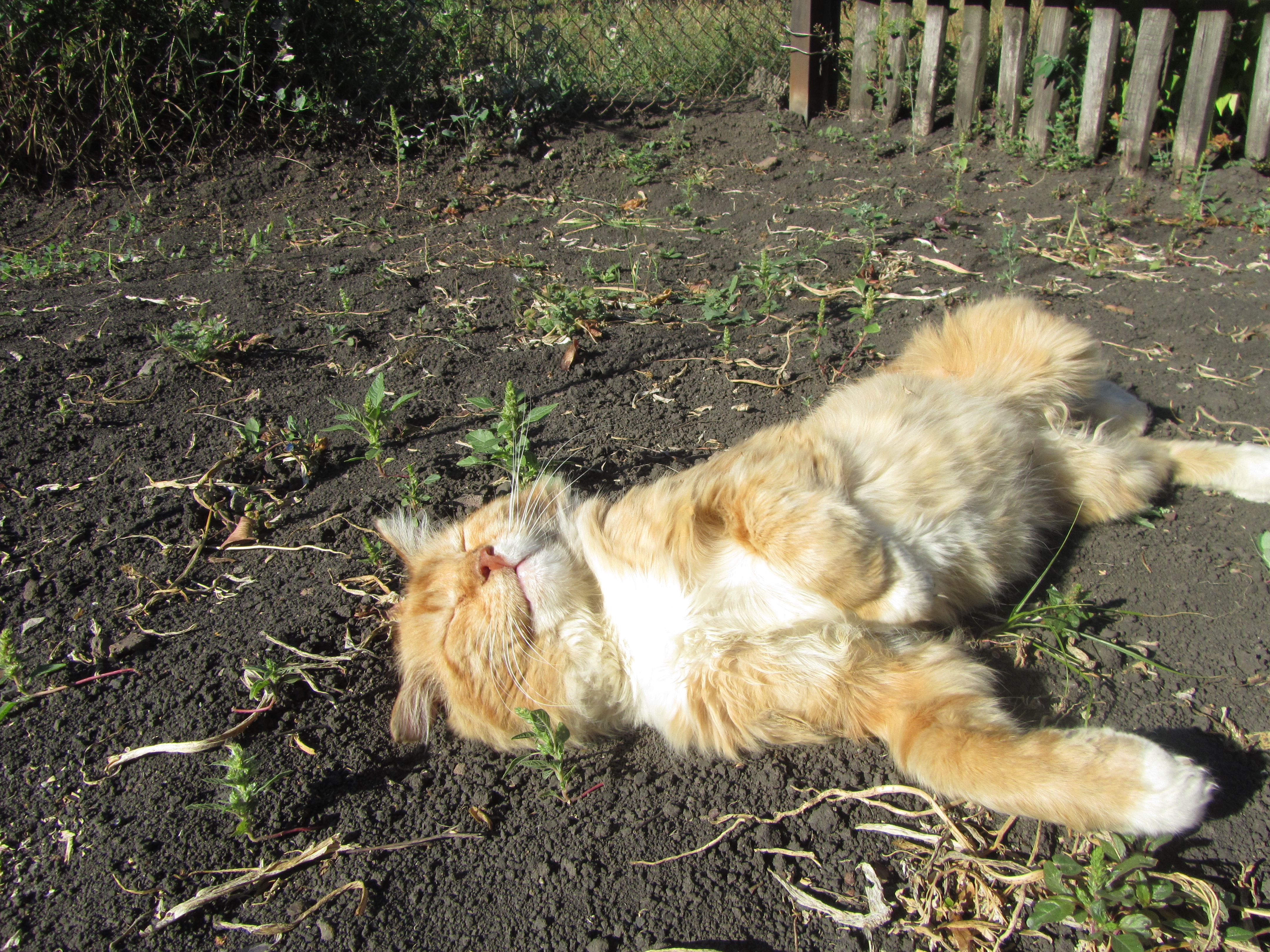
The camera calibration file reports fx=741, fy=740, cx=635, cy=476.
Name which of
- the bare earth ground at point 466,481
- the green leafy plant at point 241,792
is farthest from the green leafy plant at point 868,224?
the green leafy plant at point 241,792

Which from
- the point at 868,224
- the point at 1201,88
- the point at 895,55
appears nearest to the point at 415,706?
the point at 868,224

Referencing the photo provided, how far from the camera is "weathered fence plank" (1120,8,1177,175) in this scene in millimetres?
4965

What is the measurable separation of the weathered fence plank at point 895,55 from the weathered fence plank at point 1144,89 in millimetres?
1687

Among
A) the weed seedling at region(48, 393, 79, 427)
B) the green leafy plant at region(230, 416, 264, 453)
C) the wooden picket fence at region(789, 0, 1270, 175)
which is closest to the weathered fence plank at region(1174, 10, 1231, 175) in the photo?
the wooden picket fence at region(789, 0, 1270, 175)

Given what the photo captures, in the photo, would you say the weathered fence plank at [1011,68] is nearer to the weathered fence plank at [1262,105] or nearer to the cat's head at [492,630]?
the weathered fence plank at [1262,105]

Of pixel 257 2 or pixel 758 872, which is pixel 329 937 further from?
pixel 257 2

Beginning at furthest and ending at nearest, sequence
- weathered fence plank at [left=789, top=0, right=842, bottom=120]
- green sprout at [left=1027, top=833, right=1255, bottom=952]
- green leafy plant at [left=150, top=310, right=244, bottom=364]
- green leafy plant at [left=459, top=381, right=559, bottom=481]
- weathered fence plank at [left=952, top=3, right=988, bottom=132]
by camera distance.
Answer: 1. weathered fence plank at [left=789, top=0, right=842, bottom=120]
2. weathered fence plank at [left=952, top=3, right=988, bottom=132]
3. green leafy plant at [left=150, top=310, right=244, bottom=364]
4. green leafy plant at [left=459, top=381, right=559, bottom=481]
5. green sprout at [left=1027, top=833, right=1255, bottom=952]

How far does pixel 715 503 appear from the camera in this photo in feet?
8.16

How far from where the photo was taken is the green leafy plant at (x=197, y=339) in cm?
370

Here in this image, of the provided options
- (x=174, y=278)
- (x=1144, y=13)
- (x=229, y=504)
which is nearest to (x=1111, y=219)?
(x=1144, y=13)

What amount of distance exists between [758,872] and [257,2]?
6.86m

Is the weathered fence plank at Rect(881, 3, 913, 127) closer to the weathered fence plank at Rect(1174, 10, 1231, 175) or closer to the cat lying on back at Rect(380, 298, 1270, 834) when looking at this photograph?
the weathered fence plank at Rect(1174, 10, 1231, 175)

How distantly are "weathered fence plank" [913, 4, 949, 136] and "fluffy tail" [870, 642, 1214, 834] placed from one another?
5.42 meters

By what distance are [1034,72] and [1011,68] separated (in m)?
0.17
